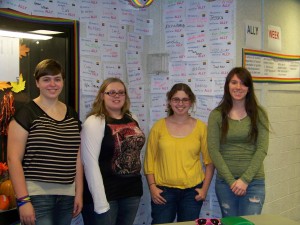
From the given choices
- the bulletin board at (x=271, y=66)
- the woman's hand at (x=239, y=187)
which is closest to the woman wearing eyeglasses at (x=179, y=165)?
the woman's hand at (x=239, y=187)

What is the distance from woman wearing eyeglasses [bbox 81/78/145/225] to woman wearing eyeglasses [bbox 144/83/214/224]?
23 cm

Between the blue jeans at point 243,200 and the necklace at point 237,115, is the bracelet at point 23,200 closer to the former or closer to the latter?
the blue jeans at point 243,200

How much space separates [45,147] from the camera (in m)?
2.19

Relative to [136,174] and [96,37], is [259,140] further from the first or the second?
[96,37]

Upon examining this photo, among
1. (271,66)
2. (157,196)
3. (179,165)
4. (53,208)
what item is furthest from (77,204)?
(271,66)

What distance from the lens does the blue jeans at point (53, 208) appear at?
221 centimetres

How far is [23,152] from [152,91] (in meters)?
1.63

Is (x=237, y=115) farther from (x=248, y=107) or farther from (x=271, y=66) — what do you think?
(x=271, y=66)

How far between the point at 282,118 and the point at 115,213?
200cm

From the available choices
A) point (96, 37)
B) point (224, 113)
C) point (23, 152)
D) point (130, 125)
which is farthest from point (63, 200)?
point (96, 37)

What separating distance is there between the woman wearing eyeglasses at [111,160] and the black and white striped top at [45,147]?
0.19 m

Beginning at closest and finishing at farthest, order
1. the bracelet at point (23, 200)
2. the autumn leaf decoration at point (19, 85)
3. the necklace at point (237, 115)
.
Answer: the bracelet at point (23, 200) < the necklace at point (237, 115) < the autumn leaf decoration at point (19, 85)

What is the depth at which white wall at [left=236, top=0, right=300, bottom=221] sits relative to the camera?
351 cm

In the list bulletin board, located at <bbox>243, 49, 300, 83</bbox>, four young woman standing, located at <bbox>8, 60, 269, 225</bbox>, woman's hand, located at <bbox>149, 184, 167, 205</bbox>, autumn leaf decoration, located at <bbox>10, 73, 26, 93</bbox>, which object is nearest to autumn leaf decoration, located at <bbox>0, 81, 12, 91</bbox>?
autumn leaf decoration, located at <bbox>10, 73, 26, 93</bbox>
